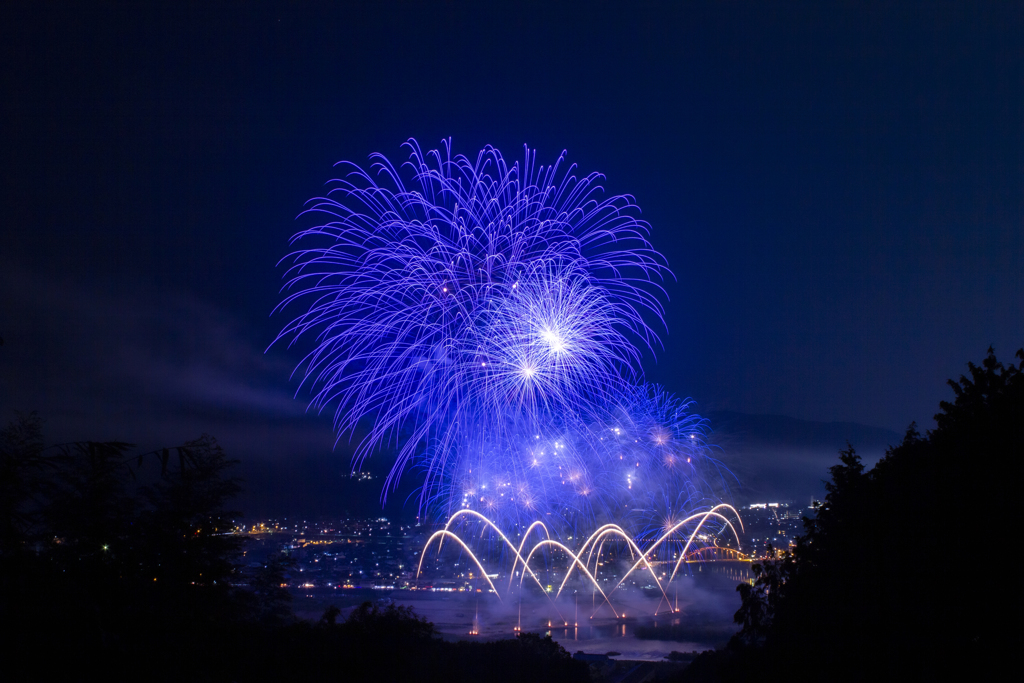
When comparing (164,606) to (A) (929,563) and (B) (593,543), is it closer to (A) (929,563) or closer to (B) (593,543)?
(A) (929,563)

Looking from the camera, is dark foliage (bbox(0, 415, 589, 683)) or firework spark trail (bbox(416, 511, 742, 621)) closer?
dark foliage (bbox(0, 415, 589, 683))

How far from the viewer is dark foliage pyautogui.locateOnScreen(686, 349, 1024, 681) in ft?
40.3

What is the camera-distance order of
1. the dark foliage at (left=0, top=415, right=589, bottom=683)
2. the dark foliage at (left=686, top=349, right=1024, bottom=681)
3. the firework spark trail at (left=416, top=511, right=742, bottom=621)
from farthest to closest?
the firework spark trail at (left=416, top=511, right=742, bottom=621), the dark foliage at (left=686, top=349, right=1024, bottom=681), the dark foliage at (left=0, top=415, right=589, bottom=683)

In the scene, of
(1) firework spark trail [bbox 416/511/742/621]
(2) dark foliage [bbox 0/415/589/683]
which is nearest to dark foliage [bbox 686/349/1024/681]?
(2) dark foliage [bbox 0/415/589/683]

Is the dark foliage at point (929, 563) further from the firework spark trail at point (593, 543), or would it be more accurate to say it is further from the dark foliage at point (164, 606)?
the firework spark trail at point (593, 543)

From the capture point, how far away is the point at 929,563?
44.6 ft

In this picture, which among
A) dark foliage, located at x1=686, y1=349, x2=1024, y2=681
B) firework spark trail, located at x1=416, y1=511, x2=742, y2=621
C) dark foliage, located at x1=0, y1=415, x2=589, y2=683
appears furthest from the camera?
firework spark trail, located at x1=416, y1=511, x2=742, y2=621

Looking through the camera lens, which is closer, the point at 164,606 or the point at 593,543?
the point at 164,606

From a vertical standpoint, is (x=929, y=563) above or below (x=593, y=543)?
below

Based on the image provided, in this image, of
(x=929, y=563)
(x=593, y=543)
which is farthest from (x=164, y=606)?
(x=593, y=543)

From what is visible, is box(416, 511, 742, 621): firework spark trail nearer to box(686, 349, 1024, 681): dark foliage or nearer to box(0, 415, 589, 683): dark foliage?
box(0, 415, 589, 683): dark foliage

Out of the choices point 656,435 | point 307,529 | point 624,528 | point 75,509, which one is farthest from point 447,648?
point 307,529

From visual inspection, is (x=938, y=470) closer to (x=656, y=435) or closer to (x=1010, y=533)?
(x=1010, y=533)

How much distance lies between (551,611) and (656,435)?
26.3 metres
